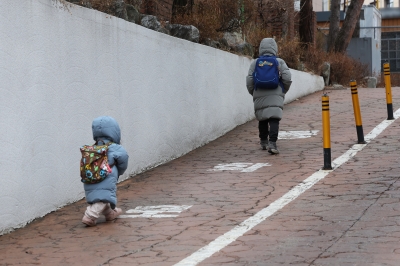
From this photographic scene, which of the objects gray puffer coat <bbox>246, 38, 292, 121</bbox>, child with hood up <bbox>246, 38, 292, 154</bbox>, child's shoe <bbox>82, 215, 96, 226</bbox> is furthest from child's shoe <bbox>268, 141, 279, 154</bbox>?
child's shoe <bbox>82, 215, 96, 226</bbox>

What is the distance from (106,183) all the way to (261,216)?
5.45 ft

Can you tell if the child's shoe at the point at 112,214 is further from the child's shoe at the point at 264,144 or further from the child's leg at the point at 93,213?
the child's shoe at the point at 264,144

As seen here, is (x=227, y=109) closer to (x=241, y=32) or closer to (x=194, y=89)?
(x=194, y=89)

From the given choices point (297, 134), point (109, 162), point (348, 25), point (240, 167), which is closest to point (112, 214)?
point (109, 162)

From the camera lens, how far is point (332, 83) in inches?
1049

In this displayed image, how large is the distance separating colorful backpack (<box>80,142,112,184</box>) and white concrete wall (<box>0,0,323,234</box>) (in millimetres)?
797

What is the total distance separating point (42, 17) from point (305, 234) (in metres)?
4.09

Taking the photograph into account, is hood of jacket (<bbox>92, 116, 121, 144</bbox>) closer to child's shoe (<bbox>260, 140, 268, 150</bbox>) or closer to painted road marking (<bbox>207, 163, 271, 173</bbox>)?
painted road marking (<bbox>207, 163, 271, 173</bbox>)

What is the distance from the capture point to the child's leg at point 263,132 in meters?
13.4

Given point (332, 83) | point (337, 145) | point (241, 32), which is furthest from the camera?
point (332, 83)

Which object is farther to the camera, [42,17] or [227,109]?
[227,109]

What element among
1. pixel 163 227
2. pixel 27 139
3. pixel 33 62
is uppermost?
pixel 33 62

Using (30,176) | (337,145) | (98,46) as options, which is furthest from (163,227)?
(337,145)

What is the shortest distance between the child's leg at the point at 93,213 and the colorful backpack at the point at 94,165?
25 centimetres
